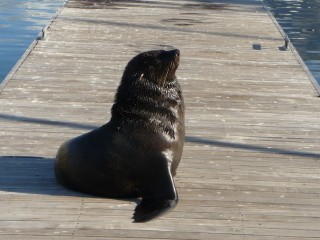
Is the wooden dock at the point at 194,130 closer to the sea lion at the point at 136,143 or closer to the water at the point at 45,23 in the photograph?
the sea lion at the point at 136,143

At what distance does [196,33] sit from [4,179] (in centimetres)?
856

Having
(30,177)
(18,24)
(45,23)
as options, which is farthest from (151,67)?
(18,24)

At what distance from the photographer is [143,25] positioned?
15.5 m

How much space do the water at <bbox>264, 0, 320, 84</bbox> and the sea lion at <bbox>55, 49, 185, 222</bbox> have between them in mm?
8748

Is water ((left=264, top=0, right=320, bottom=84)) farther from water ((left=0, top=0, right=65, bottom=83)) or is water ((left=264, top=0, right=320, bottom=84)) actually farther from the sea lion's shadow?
the sea lion's shadow

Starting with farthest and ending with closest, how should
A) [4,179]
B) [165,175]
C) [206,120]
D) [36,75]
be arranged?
[36,75] < [206,120] < [4,179] < [165,175]

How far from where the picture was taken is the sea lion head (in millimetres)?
6125

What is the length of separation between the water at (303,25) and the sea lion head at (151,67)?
875 centimetres

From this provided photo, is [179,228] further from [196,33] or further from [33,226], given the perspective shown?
[196,33]

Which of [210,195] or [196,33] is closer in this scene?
[210,195]

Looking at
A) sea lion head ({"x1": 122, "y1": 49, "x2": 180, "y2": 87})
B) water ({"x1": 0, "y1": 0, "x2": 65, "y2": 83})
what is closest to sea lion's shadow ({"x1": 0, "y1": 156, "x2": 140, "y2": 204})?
sea lion head ({"x1": 122, "y1": 49, "x2": 180, "y2": 87})

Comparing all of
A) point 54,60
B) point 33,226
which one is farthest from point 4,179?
point 54,60

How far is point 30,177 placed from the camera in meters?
6.52

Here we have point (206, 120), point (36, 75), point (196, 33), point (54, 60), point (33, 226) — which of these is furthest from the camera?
point (196, 33)
